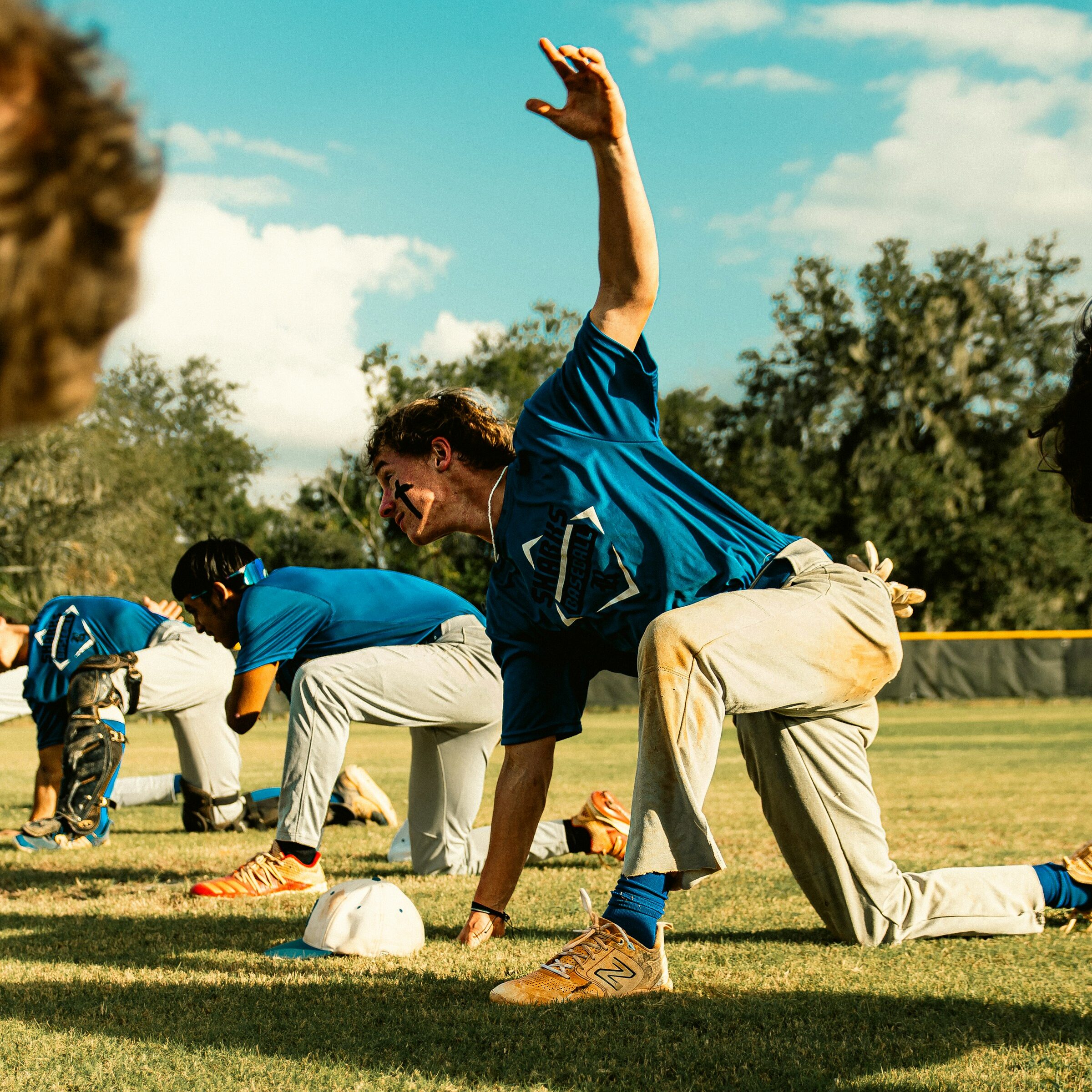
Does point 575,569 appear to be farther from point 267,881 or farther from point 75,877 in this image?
point 75,877

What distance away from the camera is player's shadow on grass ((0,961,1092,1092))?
2.62 meters

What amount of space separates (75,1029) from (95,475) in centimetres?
3621

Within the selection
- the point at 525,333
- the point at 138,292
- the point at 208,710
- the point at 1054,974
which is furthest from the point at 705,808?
the point at 525,333

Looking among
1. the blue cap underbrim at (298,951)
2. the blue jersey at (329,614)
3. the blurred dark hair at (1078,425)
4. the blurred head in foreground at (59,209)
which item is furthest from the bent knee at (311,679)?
the blurred head in foreground at (59,209)

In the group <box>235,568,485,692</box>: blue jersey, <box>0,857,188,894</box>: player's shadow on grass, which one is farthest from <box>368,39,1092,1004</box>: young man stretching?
<box>0,857,188,894</box>: player's shadow on grass

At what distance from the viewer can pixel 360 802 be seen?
775 centimetres

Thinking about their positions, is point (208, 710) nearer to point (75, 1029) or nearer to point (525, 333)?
point (75, 1029)

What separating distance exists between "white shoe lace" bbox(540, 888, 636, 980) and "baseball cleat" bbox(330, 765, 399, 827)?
15.4 ft

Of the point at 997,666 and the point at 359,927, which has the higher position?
the point at 359,927

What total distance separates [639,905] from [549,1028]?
16.1 inches

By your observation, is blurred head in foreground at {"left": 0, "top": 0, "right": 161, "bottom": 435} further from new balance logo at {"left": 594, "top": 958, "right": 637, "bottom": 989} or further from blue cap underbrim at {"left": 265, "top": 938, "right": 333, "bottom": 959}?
blue cap underbrim at {"left": 265, "top": 938, "right": 333, "bottom": 959}

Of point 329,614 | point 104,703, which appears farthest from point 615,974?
point 104,703

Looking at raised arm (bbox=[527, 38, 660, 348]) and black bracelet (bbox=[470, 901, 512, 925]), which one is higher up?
raised arm (bbox=[527, 38, 660, 348])

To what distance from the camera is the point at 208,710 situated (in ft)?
25.0
